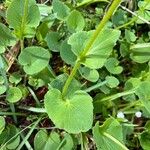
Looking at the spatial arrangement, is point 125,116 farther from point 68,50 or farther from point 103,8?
point 103,8

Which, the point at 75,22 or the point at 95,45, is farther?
the point at 75,22

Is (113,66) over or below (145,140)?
over

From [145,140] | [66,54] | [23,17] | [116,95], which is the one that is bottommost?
[145,140]

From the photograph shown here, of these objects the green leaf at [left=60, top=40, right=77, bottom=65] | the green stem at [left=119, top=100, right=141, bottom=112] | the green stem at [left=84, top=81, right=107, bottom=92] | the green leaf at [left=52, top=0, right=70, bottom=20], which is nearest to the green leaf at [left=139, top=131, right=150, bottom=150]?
the green stem at [left=119, top=100, right=141, bottom=112]

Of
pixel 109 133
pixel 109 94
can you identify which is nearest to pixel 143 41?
pixel 109 94

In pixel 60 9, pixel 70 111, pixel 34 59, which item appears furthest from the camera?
pixel 60 9

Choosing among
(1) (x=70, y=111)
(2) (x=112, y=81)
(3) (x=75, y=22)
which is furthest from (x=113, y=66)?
(1) (x=70, y=111)

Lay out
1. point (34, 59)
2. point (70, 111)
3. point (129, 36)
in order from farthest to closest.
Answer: point (129, 36) → point (34, 59) → point (70, 111)

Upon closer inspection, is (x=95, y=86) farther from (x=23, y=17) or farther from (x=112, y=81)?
(x=23, y=17)
